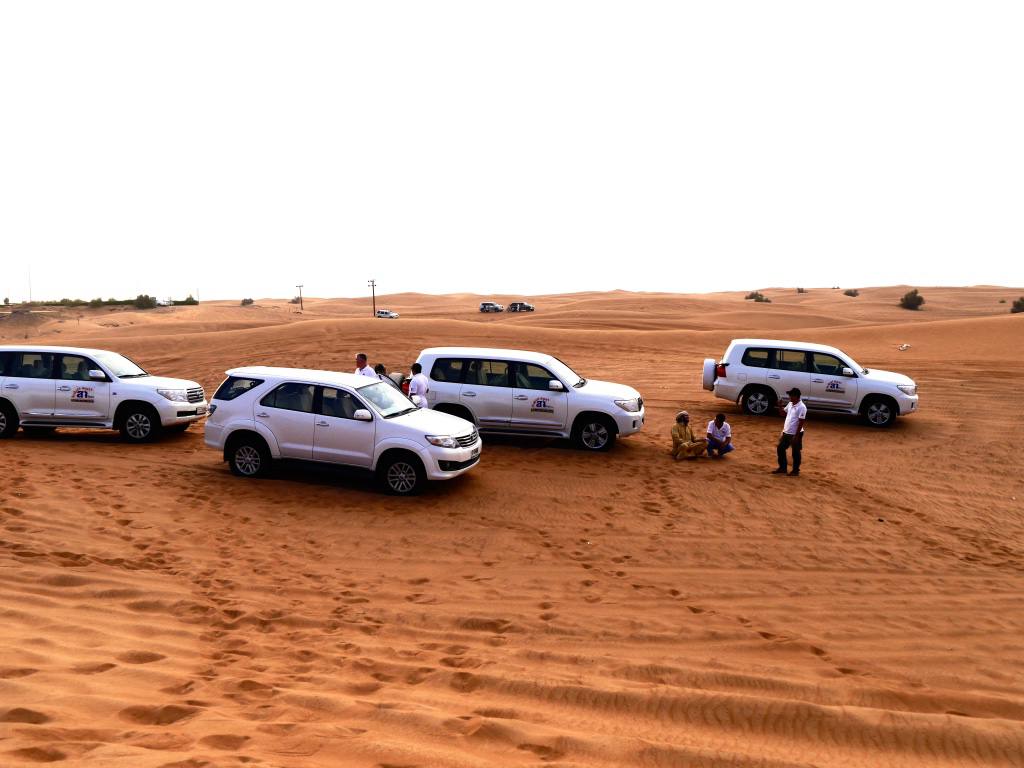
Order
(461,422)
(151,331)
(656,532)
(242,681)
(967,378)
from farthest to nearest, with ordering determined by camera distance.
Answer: (151,331) → (967,378) → (461,422) → (656,532) → (242,681)

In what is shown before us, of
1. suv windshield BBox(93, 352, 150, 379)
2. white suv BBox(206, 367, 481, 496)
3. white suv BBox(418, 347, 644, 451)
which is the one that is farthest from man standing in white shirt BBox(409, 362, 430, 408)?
suv windshield BBox(93, 352, 150, 379)

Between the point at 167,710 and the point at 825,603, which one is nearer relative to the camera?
the point at 167,710

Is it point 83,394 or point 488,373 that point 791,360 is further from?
point 83,394

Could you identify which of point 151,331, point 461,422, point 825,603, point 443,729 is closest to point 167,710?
point 443,729

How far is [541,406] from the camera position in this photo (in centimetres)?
1447

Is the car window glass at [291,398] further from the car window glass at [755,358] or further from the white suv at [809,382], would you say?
the car window glass at [755,358]

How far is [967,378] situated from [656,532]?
55.9 ft

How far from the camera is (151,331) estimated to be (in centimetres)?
4450

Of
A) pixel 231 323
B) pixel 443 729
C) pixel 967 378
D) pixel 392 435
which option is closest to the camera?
pixel 443 729

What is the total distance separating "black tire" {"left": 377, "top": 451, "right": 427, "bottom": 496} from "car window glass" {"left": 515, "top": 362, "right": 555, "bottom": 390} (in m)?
3.63

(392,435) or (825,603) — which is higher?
(392,435)

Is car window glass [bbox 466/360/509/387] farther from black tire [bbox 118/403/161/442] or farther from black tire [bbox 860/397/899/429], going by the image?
black tire [bbox 860/397/899/429]

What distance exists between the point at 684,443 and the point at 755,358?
5063 mm

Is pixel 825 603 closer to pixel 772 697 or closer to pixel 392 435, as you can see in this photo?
pixel 772 697
